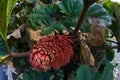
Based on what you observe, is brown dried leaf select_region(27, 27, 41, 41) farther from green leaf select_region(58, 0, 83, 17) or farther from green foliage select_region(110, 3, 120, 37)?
green foliage select_region(110, 3, 120, 37)

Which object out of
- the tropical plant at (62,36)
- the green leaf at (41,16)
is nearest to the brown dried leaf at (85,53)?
the tropical plant at (62,36)

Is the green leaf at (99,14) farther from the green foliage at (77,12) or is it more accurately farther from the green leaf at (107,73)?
the green leaf at (107,73)

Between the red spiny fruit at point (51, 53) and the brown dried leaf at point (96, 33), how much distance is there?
0.22 ft

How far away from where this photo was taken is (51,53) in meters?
0.49

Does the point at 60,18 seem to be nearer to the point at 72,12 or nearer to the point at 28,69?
the point at 72,12

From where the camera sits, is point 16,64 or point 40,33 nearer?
point 40,33

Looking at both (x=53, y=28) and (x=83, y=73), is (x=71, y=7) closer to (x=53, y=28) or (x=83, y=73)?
(x=53, y=28)

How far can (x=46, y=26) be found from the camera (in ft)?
2.05

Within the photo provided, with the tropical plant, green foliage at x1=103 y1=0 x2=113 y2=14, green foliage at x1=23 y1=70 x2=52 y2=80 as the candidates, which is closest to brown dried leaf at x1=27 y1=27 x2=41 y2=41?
the tropical plant

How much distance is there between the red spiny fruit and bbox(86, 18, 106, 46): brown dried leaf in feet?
0.22

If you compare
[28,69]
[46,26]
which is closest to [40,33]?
[46,26]

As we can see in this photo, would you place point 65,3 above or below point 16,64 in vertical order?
above

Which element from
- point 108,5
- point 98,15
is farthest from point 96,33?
point 108,5

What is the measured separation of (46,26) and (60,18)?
5cm
